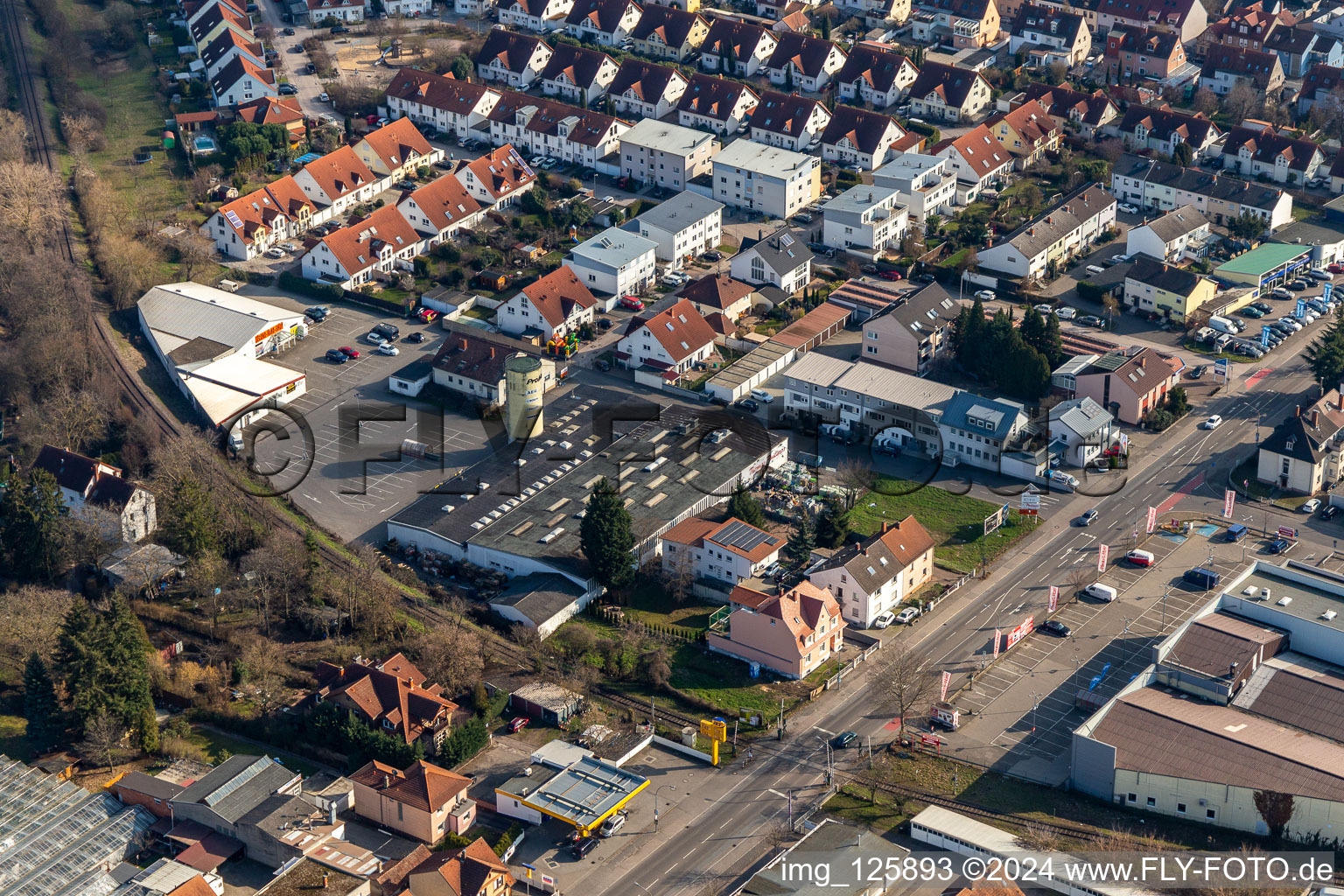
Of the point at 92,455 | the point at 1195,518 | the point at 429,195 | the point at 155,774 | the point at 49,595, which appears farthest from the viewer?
the point at 429,195

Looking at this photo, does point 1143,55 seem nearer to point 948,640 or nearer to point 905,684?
point 948,640

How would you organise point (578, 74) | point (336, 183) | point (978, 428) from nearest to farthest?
point (978, 428), point (336, 183), point (578, 74)

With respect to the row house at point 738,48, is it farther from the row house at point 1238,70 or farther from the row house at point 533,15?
the row house at point 1238,70

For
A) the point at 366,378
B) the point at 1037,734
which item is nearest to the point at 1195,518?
the point at 1037,734

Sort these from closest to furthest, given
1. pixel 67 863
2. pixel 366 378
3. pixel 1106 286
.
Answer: pixel 67 863 → pixel 366 378 → pixel 1106 286

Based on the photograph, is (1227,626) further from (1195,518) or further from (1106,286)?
(1106,286)

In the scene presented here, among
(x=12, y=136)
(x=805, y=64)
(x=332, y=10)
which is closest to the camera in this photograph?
(x=12, y=136)

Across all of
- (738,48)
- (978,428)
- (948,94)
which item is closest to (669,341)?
(978,428)

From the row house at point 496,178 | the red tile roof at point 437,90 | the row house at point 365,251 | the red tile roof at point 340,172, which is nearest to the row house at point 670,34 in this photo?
the red tile roof at point 437,90
